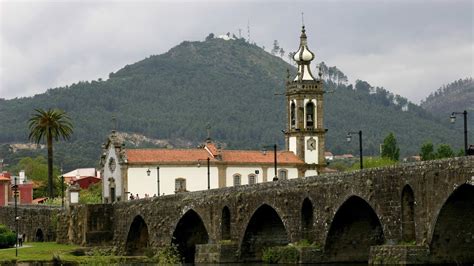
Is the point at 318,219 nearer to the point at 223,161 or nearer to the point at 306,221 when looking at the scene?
the point at 306,221

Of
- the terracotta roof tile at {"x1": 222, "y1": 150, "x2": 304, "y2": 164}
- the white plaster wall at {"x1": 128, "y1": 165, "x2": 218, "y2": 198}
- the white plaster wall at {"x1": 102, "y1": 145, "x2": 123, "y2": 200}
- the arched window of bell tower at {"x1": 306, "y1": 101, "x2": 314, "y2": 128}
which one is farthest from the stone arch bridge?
the arched window of bell tower at {"x1": 306, "y1": 101, "x2": 314, "y2": 128}

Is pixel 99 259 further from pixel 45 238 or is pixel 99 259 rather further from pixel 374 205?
pixel 45 238

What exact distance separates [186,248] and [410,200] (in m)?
34.1

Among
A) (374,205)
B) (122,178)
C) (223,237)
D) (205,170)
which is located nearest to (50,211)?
(122,178)

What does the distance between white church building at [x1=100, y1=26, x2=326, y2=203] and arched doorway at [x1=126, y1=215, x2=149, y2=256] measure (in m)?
11.0

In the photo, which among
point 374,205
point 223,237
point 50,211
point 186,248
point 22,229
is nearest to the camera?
point 374,205

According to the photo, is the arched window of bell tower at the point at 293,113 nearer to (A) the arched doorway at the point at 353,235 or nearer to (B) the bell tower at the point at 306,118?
(B) the bell tower at the point at 306,118

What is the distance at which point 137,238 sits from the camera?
96.8 meters

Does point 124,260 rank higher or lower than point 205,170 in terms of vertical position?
lower

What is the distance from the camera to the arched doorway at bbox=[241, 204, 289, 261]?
79.8m

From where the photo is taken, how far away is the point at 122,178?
113625 mm

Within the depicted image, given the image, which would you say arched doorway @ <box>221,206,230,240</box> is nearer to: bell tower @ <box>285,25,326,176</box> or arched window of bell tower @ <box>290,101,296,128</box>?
Result: bell tower @ <box>285,25,326,176</box>

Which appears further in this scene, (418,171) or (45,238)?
(45,238)

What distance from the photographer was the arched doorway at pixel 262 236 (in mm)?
79750
